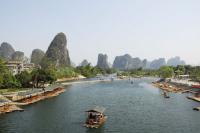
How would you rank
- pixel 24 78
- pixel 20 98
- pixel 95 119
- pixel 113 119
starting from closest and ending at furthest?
pixel 95 119 < pixel 113 119 < pixel 20 98 < pixel 24 78

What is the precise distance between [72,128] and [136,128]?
9764mm

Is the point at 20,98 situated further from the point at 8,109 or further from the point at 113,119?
the point at 113,119

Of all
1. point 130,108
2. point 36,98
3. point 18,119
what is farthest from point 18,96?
point 130,108

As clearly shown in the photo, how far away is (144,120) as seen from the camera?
1924 inches

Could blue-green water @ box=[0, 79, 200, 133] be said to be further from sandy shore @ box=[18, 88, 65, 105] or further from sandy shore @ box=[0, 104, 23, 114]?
sandy shore @ box=[18, 88, 65, 105]

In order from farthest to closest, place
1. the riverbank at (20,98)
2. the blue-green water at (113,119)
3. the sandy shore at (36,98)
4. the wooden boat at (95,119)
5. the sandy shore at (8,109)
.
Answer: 1. the sandy shore at (36,98)
2. the riverbank at (20,98)
3. the sandy shore at (8,109)
4. the wooden boat at (95,119)
5. the blue-green water at (113,119)

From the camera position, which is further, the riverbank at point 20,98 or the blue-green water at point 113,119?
the riverbank at point 20,98

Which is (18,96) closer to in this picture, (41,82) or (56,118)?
(56,118)

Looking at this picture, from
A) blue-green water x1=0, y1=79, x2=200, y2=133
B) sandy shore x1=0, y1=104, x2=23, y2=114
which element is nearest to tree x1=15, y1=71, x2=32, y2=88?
blue-green water x1=0, y1=79, x2=200, y2=133

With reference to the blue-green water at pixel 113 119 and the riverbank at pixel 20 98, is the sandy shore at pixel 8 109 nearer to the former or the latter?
the riverbank at pixel 20 98

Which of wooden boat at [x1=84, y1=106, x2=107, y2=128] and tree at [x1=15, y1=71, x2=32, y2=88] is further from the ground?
tree at [x1=15, y1=71, x2=32, y2=88]

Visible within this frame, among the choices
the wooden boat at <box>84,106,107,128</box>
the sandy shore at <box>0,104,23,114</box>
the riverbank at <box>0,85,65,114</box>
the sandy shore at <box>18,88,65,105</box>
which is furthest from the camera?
the sandy shore at <box>18,88,65,105</box>

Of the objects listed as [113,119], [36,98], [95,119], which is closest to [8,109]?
[36,98]

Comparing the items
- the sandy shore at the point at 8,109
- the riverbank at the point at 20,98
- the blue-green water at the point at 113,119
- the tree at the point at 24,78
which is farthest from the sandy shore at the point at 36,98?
the tree at the point at 24,78
